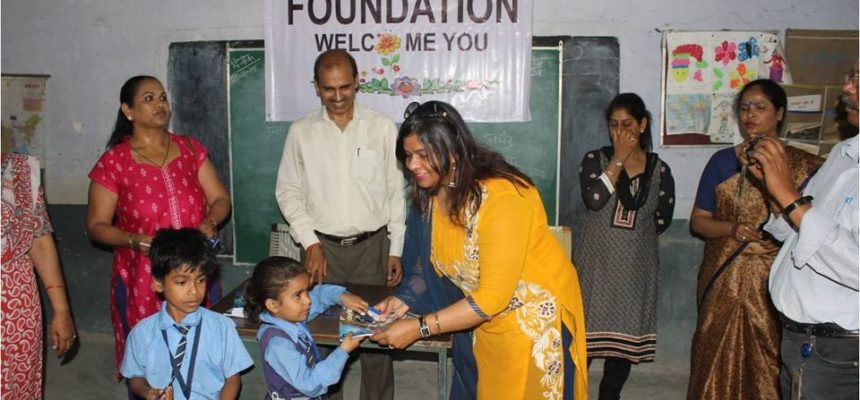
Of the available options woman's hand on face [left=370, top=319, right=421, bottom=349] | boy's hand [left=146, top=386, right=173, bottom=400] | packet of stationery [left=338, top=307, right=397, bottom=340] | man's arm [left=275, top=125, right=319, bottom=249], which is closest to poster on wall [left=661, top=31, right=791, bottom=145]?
man's arm [left=275, top=125, right=319, bottom=249]

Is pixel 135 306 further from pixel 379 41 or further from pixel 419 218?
pixel 379 41

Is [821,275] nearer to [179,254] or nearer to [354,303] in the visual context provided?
[354,303]

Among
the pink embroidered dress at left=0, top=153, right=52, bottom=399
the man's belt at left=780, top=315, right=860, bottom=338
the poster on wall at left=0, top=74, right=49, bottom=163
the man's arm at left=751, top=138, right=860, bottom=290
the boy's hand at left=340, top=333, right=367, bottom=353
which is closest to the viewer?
the man's arm at left=751, top=138, right=860, bottom=290

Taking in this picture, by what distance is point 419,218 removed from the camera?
2.78 meters

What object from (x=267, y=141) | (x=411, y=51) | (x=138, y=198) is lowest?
(x=138, y=198)

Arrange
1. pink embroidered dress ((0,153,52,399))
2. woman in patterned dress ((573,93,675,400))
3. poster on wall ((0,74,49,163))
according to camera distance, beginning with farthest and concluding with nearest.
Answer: poster on wall ((0,74,49,163))
woman in patterned dress ((573,93,675,400))
pink embroidered dress ((0,153,52,399))

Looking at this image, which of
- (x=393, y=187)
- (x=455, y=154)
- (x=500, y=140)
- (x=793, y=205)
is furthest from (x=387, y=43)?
(x=793, y=205)

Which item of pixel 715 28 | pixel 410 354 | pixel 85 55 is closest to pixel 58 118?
pixel 85 55

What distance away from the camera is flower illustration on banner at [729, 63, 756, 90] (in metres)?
4.43

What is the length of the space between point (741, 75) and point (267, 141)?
3.08 meters

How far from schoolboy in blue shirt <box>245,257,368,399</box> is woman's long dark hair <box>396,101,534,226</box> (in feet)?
2.08

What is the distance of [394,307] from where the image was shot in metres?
2.84

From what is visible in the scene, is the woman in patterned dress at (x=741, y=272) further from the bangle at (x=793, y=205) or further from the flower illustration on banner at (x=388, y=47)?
the flower illustration on banner at (x=388, y=47)

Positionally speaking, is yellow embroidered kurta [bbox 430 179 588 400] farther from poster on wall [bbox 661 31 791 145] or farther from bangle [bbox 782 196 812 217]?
poster on wall [bbox 661 31 791 145]
